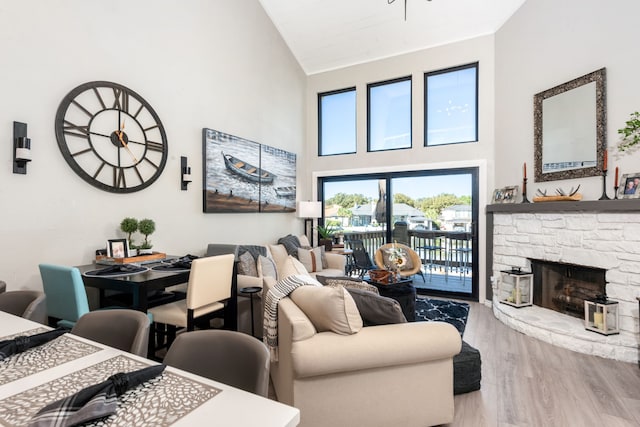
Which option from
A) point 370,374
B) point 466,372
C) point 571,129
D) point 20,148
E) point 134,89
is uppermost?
point 134,89

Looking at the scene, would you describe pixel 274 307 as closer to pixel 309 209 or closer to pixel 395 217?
pixel 309 209

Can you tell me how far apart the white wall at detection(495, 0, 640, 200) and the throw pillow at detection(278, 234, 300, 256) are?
3182 mm

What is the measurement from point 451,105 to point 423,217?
1.86m

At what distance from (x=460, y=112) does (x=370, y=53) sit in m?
1.87

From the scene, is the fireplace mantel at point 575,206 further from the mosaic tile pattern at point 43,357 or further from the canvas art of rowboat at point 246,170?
the mosaic tile pattern at point 43,357

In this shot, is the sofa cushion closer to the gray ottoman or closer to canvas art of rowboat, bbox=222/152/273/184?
the gray ottoman

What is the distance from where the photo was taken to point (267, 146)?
5.24 metres

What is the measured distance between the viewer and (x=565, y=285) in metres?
3.96

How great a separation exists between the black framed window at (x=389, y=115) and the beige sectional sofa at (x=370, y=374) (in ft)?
13.9

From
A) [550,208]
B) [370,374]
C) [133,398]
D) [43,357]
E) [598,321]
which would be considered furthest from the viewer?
[550,208]

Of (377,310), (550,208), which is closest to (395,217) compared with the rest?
(550,208)

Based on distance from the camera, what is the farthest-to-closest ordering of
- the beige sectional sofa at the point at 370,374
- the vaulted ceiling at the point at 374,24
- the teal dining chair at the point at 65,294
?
the vaulted ceiling at the point at 374,24
the teal dining chair at the point at 65,294
the beige sectional sofa at the point at 370,374

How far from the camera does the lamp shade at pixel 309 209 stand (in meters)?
5.75

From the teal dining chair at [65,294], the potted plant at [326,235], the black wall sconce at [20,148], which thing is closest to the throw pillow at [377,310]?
the teal dining chair at [65,294]
